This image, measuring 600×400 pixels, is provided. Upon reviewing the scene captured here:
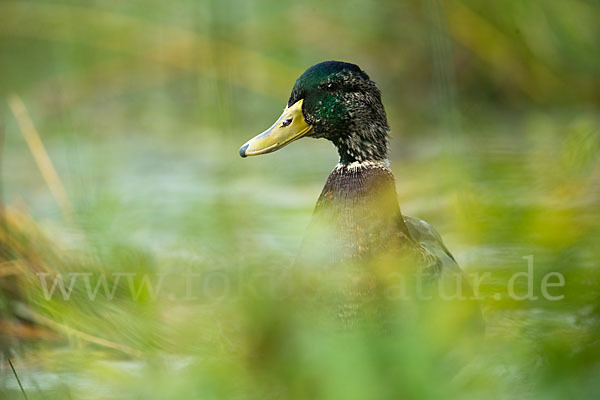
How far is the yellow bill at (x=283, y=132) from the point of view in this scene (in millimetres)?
2668

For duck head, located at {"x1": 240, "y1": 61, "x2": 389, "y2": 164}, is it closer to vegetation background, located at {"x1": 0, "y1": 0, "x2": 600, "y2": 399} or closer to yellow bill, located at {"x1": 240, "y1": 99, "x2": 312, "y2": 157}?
yellow bill, located at {"x1": 240, "y1": 99, "x2": 312, "y2": 157}

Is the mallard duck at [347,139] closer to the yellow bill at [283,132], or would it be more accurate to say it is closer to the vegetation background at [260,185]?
the yellow bill at [283,132]

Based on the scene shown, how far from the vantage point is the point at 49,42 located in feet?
19.5

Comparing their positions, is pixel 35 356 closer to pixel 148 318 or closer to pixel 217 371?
pixel 148 318

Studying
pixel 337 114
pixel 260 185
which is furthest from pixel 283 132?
pixel 260 185

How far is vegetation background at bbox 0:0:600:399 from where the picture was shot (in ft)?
3.04

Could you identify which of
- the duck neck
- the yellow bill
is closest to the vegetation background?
the yellow bill

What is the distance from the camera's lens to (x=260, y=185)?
168 inches

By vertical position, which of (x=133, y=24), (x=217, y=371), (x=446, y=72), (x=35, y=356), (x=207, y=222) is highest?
(x=133, y=24)

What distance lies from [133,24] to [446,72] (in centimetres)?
336

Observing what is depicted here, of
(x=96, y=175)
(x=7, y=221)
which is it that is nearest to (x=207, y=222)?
(x=7, y=221)

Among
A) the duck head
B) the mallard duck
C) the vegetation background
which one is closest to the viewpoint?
the vegetation background

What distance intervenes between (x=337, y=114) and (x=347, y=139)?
4.0 inches

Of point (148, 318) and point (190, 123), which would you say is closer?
point (148, 318)
